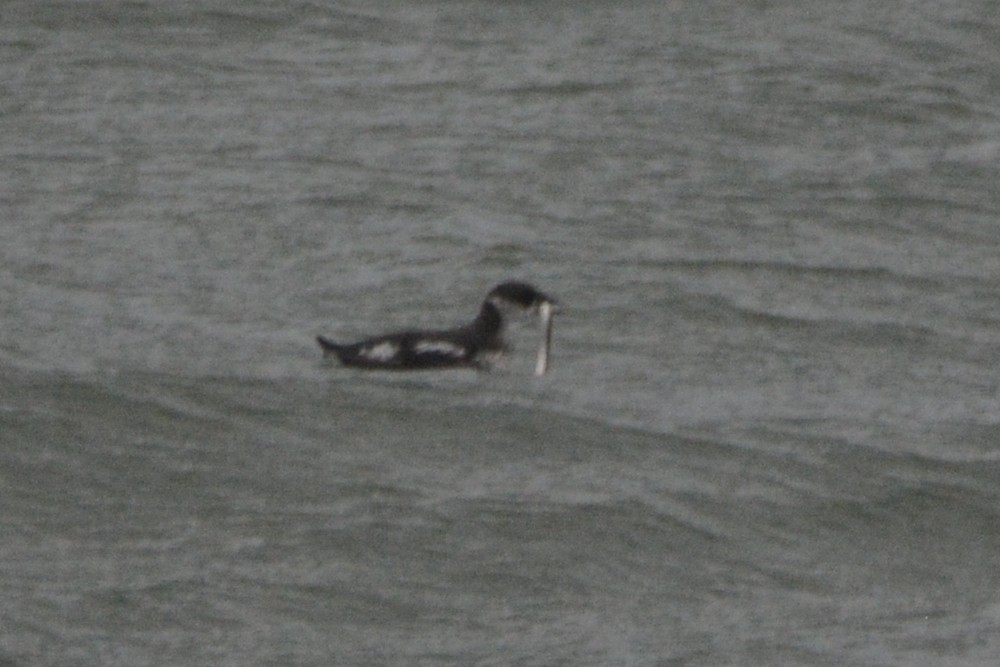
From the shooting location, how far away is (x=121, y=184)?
16578 mm

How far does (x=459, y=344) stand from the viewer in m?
13.9

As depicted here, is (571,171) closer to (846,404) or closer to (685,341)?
(685,341)

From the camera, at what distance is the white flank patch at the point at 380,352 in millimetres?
13547

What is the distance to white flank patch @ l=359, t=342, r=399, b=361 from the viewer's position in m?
13.5

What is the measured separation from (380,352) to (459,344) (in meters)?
0.46

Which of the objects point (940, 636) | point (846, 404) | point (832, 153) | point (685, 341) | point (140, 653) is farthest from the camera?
point (832, 153)

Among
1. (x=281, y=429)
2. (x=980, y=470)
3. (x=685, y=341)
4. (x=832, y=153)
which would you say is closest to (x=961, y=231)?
(x=832, y=153)

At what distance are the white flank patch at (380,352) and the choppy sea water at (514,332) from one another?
0.40 feet

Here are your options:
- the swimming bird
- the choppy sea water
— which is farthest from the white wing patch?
the choppy sea water

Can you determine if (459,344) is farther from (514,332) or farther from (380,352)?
→ (514,332)

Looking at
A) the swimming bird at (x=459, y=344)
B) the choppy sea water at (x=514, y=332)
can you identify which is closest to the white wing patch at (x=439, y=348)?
the swimming bird at (x=459, y=344)

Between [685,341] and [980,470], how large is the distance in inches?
82.9

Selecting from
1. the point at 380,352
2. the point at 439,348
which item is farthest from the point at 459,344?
the point at 380,352

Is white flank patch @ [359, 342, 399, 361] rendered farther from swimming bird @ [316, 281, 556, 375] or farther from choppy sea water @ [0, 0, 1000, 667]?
choppy sea water @ [0, 0, 1000, 667]
